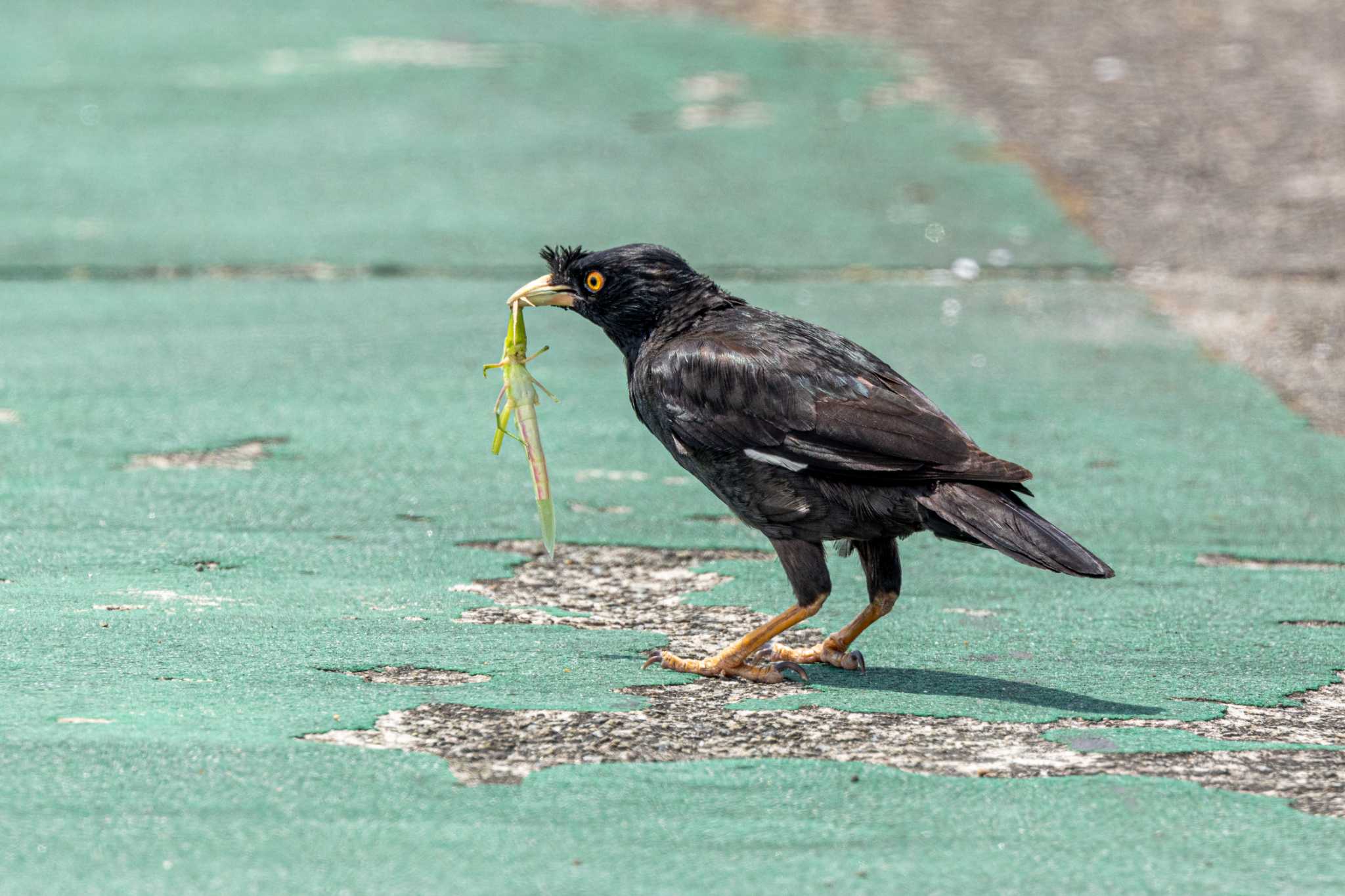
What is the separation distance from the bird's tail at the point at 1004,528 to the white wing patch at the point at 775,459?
12.5 inches

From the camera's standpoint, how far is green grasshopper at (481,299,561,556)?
16.2ft

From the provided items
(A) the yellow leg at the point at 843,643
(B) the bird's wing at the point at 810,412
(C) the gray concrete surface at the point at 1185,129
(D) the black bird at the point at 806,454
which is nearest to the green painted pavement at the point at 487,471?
(A) the yellow leg at the point at 843,643

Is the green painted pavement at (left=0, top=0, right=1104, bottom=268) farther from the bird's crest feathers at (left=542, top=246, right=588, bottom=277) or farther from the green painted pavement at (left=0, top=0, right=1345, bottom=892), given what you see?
the bird's crest feathers at (left=542, top=246, right=588, bottom=277)

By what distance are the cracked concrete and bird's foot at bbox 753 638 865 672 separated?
0.72 feet

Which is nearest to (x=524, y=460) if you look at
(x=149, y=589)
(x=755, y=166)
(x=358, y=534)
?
(x=358, y=534)

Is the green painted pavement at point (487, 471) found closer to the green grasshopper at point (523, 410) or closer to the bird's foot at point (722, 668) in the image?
the bird's foot at point (722, 668)

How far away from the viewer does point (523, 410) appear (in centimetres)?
506

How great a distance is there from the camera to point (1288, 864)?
3.24 meters

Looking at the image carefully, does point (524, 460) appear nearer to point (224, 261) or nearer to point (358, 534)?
point (358, 534)

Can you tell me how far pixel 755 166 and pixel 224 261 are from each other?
3.22 metres

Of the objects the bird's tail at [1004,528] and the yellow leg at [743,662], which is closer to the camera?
the bird's tail at [1004,528]

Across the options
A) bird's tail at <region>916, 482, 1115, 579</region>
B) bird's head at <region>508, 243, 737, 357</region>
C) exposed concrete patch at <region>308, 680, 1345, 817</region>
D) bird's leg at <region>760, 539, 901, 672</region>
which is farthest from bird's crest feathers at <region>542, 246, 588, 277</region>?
exposed concrete patch at <region>308, 680, 1345, 817</region>

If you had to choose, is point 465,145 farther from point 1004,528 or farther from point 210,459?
point 1004,528

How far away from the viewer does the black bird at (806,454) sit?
4.32 metres
